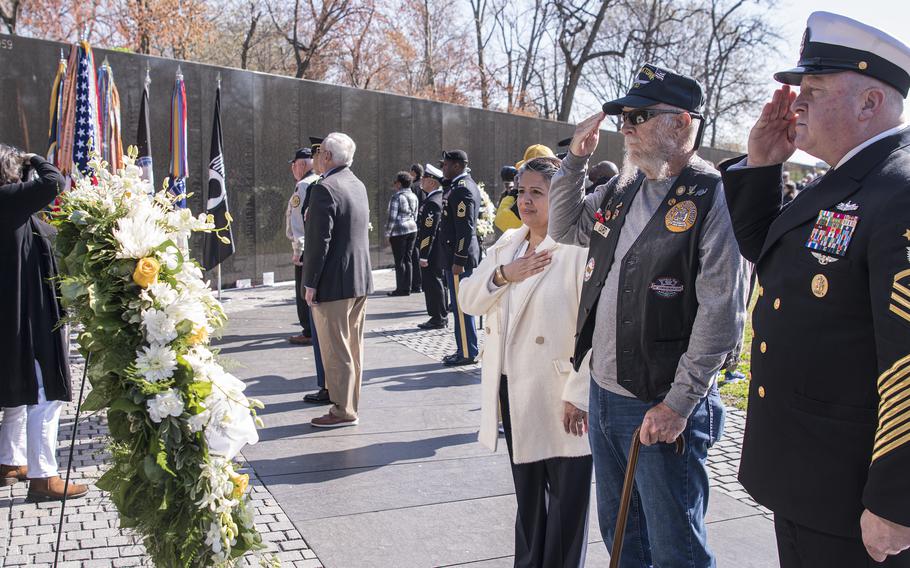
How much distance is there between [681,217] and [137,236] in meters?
1.98

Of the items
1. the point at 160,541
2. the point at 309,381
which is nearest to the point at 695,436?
the point at 160,541

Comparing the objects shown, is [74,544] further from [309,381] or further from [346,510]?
[309,381]

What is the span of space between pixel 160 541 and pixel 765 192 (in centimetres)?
241

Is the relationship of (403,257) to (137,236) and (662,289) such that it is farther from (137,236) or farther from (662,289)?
(662,289)

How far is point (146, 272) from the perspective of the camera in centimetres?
295

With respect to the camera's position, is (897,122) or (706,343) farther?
(706,343)

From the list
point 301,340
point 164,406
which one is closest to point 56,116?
point 301,340

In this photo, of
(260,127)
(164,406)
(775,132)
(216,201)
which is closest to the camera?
(775,132)

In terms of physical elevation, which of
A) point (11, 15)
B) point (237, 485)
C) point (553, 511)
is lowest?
point (553, 511)

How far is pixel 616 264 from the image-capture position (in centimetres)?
277

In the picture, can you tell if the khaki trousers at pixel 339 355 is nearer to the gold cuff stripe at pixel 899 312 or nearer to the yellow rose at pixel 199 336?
the yellow rose at pixel 199 336

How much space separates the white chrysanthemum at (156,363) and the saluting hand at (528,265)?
4.52ft

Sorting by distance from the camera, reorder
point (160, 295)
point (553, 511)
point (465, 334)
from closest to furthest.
Answer: point (160, 295) → point (553, 511) → point (465, 334)

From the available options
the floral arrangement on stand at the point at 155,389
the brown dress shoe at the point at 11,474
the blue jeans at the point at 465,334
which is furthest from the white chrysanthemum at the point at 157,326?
the blue jeans at the point at 465,334
